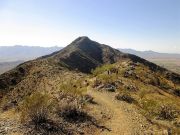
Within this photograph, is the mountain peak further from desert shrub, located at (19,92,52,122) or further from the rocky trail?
desert shrub, located at (19,92,52,122)

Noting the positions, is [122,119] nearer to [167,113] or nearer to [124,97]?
[167,113]

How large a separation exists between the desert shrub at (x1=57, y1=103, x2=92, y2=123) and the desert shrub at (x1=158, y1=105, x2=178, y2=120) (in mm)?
4810

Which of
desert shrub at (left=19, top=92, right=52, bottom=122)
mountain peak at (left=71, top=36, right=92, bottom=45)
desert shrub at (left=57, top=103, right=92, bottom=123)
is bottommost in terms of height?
desert shrub at (left=57, top=103, right=92, bottom=123)

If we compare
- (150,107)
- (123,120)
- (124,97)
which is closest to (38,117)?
(123,120)

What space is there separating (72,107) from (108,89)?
31.6ft

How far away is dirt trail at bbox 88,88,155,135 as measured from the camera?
14.2 meters

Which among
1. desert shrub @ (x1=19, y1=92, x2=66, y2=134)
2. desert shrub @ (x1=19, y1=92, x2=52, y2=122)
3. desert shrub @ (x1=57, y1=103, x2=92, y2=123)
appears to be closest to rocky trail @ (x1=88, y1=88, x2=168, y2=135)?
desert shrub @ (x1=57, y1=103, x2=92, y2=123)

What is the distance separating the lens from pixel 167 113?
17719 mm

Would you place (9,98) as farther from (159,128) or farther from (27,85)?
(159,128)

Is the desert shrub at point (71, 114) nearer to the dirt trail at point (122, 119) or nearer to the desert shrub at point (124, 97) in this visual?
the dirt trail at point (122, 119)

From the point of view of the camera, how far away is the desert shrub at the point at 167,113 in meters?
17.4

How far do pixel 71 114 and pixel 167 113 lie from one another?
632cm

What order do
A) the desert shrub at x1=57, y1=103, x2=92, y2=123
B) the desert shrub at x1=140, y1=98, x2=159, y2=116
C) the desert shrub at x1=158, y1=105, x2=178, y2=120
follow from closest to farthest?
the desert shrub at x1=57, y1=103, x2=92, y2=123 < the desert shrub at x1=158, y1=105, x2=178, y2=120 < the desert shrub at x1=140, y1=98, x2=159, y2=116

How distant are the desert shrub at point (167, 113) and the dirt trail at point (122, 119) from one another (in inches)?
65.5
